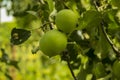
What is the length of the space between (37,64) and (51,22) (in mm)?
2861

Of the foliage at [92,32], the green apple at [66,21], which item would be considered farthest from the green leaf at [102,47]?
the green apple at [66,21]

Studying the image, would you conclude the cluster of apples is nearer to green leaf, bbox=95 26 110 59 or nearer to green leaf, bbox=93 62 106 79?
green leaf, bbox=95 26 110 59

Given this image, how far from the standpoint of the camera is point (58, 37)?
1.01 meters

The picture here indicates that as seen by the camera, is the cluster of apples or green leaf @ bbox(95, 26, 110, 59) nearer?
the cluster of apples

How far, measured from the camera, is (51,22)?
1122 millimetres

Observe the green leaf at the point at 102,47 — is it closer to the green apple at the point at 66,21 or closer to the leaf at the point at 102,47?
the leaf at the point at 102,47

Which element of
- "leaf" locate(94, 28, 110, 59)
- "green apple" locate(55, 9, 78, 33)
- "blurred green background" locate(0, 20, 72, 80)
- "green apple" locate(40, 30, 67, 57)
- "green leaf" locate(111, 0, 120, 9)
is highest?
"green apple" locate(55, 9, 78, 33)

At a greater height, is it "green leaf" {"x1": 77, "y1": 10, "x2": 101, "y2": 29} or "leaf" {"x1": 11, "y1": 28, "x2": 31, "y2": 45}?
"green leaf" {"x1": 77, "y1": 10, "x2": 101, "y2": 29}

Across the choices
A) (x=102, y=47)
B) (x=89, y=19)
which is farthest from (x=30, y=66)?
(x=89, y=19)

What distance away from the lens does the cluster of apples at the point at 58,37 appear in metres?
1.01

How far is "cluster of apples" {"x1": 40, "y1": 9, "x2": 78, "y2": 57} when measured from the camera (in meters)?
1.01

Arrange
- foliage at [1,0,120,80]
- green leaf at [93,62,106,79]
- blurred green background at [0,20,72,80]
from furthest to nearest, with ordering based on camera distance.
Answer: blurred green background at [0,20,72,80] < green leaf at [93,62,106,79] < foliage at [1,0,120,80]

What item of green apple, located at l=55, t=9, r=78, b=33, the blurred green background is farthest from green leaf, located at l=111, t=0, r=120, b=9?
the blurred green background

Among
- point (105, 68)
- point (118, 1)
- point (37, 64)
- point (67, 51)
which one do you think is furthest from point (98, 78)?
point (37, 64)
